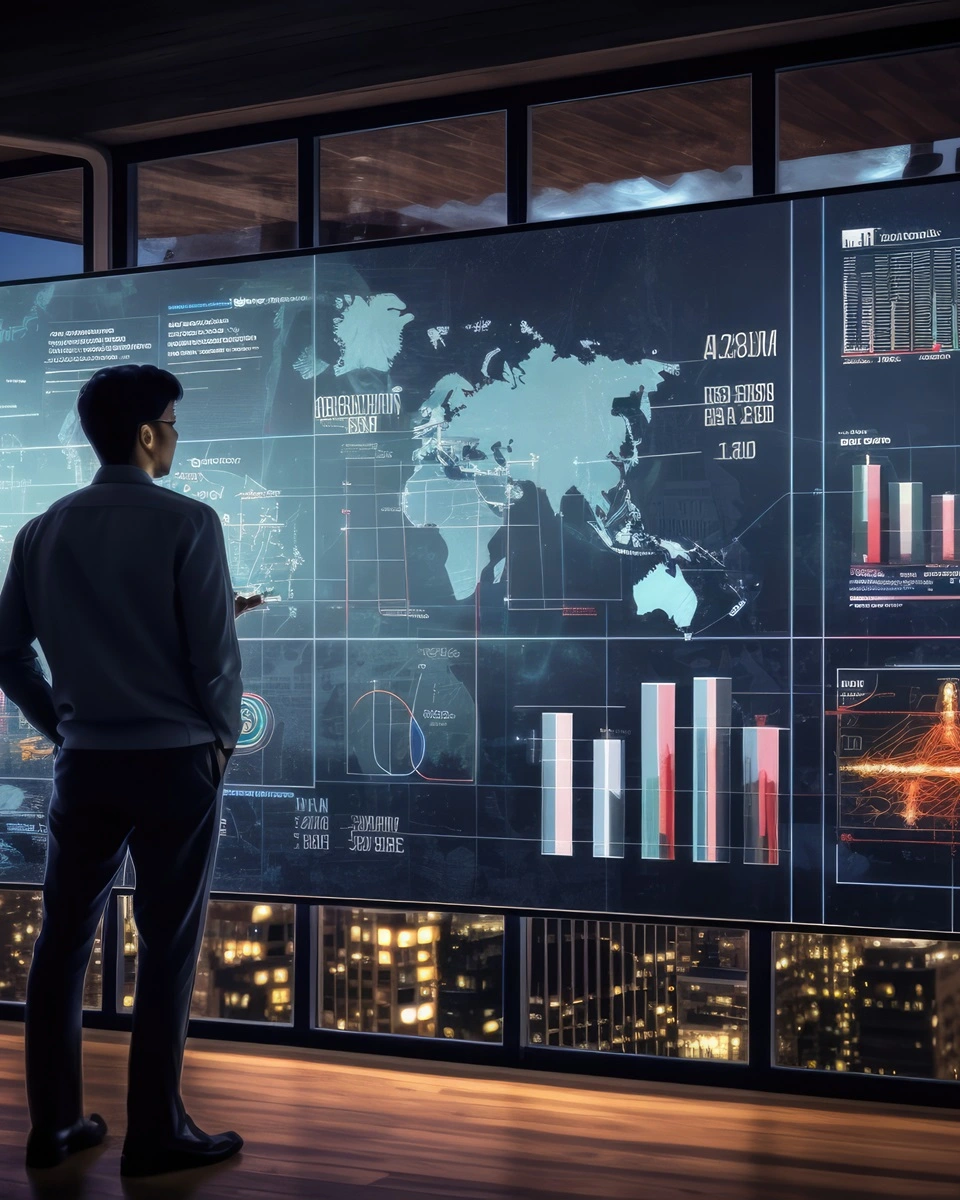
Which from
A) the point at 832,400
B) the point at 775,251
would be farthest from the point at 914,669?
the point at 775,251

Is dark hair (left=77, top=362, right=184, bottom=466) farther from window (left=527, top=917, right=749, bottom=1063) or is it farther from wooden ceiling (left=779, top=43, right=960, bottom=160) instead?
wooden ceiling (left=779, top=43, right=960, bottom=160)

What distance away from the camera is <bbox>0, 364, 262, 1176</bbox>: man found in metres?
2.71

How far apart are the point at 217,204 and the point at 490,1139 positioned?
9.49ft

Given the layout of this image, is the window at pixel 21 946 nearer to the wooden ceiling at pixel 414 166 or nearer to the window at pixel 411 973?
the window at pixel 411 973

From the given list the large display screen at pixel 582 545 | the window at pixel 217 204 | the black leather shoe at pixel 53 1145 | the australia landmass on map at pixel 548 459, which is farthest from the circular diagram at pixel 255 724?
the window at pixel 217 204

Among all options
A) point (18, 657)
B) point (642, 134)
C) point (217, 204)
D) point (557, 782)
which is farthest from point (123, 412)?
Result: point (642, 134)

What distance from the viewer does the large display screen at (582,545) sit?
307 cm

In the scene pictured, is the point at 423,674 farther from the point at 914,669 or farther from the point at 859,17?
the point at 859,17

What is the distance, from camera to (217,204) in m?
4.22

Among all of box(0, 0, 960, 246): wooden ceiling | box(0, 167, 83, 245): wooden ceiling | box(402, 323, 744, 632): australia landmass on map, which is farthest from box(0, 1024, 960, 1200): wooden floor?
box(0, 167, 83, 245): wooden ceiling

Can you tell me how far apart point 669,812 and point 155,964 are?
126 centimetres

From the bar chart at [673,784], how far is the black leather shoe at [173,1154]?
1.05 m

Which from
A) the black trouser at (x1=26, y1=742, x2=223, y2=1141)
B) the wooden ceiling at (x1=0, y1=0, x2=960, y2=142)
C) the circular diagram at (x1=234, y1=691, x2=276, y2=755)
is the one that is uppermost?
the wooden ceiling at (x1=0, y1=0, x2=960, y2=142)

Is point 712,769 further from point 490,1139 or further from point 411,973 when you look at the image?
point 411,973
